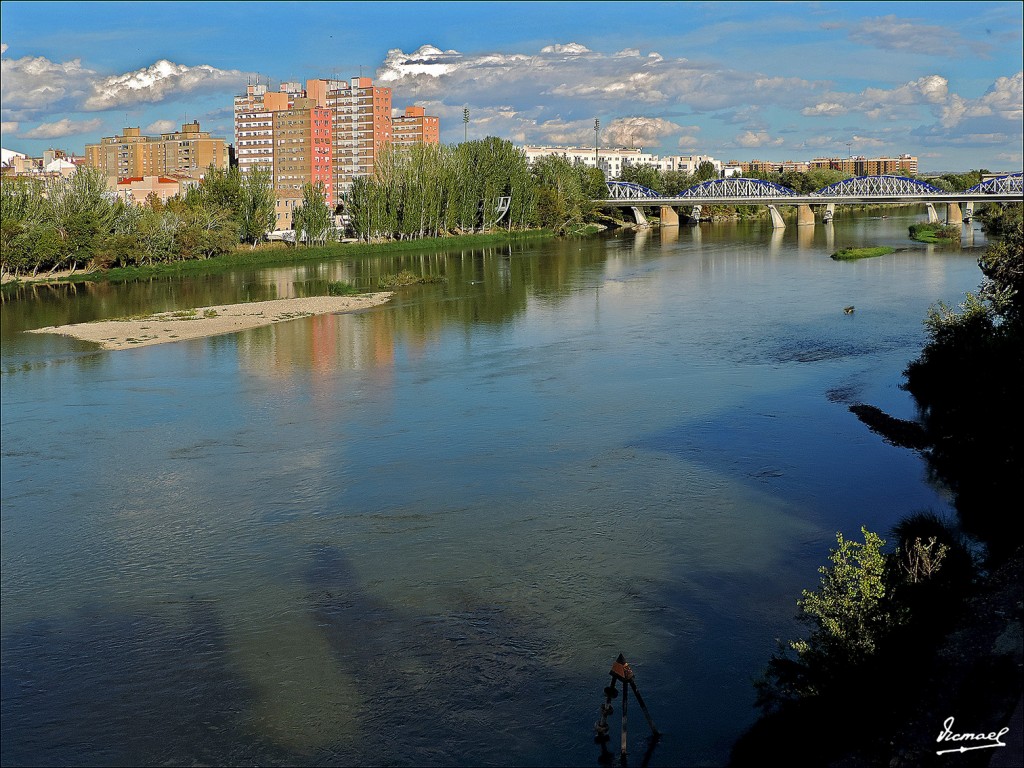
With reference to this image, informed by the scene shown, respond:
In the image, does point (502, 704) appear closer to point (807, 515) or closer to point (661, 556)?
point (661, 556)

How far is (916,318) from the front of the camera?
17219 millimetres

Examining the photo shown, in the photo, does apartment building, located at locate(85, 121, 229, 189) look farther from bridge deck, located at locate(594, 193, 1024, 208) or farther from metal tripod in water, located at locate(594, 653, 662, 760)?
metal tripod in water, located at locate(594, 653, 662, 760)

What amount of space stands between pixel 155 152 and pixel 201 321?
44916mm

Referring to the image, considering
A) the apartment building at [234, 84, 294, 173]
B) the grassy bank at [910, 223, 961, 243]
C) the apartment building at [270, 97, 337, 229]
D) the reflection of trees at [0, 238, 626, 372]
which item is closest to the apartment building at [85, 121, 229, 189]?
the apartment building at [234, 84, 294, 173]

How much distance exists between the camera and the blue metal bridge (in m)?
40.5

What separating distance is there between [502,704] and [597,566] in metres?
1.81

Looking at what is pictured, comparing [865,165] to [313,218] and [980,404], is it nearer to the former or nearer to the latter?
[313,218]

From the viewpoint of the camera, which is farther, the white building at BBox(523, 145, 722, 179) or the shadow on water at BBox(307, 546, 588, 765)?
the white building at BBox(523, 145, 722, 179)

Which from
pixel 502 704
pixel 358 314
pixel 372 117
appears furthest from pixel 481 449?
pixel 372 117

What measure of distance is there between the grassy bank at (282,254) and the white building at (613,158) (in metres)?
34.6

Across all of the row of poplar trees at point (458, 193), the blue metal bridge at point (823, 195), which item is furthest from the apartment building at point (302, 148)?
the blue metal bridge at point (823, 195)

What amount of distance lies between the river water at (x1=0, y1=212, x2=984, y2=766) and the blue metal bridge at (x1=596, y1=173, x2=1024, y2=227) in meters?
26.7

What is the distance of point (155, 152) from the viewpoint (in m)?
59.2

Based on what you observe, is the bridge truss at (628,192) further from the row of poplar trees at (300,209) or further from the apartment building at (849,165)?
the apartment building at (849,165)
